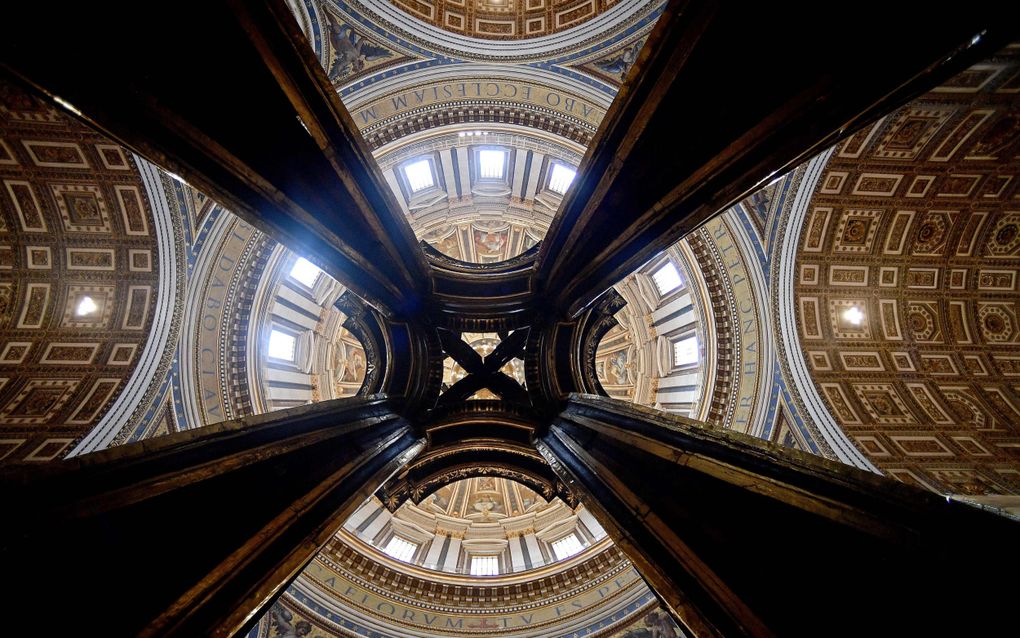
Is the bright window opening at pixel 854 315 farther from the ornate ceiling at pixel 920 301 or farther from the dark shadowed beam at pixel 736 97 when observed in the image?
the dark shadowed beam at pixel 736 97

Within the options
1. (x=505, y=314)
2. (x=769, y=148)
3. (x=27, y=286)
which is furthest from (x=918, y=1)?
(x=27, y=286)

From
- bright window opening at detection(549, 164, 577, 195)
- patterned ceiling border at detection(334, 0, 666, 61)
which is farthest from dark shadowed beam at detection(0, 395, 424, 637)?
bright window opening at detection(549, 164, 577, 195)

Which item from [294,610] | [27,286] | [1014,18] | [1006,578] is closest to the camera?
[1006,578]

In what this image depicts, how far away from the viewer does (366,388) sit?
694 cm

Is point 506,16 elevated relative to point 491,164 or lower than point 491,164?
elevated

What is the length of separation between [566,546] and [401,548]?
18.7ft

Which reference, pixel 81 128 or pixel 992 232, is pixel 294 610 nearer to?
pixel 81 128

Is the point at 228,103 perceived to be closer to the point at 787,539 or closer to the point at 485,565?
the point at 787,539

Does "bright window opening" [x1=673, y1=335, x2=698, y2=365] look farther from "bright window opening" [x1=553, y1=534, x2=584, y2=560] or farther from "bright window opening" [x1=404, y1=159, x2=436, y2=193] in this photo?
"bright window opening" [x1=404, y1=159, x2=436, y2=193]

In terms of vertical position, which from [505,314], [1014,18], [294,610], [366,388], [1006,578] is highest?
[1014,18]

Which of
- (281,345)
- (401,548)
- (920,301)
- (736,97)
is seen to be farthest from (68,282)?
(920,301)

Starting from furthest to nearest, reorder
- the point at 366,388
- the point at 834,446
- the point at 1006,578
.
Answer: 1. the point at 834,446
2. the point at 366,388
3. the point at 1006,578

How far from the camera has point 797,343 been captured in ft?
36.0

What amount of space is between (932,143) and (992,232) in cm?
323
